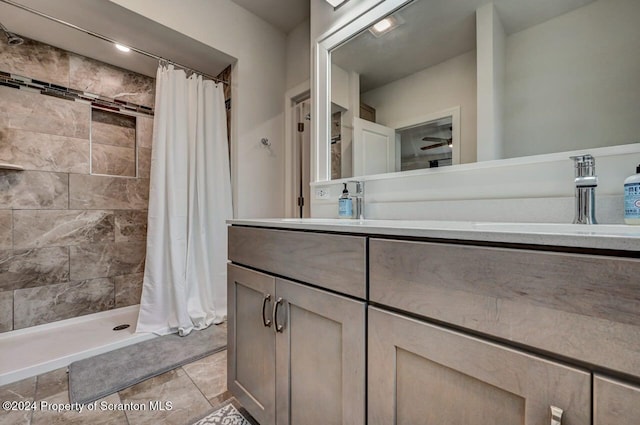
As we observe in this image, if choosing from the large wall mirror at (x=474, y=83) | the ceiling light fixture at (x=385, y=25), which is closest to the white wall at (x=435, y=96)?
the large wall mirror at (x=474, y=83)

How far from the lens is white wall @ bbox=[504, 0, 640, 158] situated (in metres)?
0.77

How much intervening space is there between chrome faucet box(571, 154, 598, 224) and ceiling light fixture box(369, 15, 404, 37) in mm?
968

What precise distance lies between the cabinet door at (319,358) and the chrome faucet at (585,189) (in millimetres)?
653

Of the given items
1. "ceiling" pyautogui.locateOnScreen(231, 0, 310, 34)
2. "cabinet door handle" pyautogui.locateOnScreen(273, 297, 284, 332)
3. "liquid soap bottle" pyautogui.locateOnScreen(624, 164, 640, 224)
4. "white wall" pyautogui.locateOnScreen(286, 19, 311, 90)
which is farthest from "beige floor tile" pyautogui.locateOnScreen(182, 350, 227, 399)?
"ceiling" pyautogui.locateOnScreen(231, 0, 310, 34)

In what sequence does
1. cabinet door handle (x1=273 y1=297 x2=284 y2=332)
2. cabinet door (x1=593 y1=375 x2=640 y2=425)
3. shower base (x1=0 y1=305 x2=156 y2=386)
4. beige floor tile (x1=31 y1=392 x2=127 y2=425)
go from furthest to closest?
shower base (x1=0 y1=305 x2=156 y2=386)
beige floor tile (x1=31 y1=392 x2=127 y2=425)
cabinet door handle (x1=273 y1=297 x2=284 y2=332)
cabinet door (x1=593 y1=375 x2=640 y2=425)

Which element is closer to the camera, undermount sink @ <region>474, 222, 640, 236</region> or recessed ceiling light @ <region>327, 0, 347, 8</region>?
undermount sink @ <region>474, 222, 640, 236</region>

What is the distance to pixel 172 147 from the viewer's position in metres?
2.05

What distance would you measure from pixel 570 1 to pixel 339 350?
1.29 meters

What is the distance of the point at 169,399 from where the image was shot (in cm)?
131

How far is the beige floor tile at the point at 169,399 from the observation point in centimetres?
119

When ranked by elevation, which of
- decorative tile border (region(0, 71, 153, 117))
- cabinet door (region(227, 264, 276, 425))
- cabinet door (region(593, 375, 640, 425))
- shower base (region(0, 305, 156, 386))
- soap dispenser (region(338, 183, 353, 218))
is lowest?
shower base (region(0, 305, 156, 386))

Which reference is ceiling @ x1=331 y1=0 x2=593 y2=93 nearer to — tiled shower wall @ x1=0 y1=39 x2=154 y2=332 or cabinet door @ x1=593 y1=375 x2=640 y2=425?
cabinet door @ x1=593 y1=375 x2=640 y2=425

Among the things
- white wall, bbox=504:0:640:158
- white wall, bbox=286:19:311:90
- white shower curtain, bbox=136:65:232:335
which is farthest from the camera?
white wall, bbox=286:19:311:90

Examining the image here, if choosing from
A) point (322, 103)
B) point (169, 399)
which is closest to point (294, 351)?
point (169, 399)
